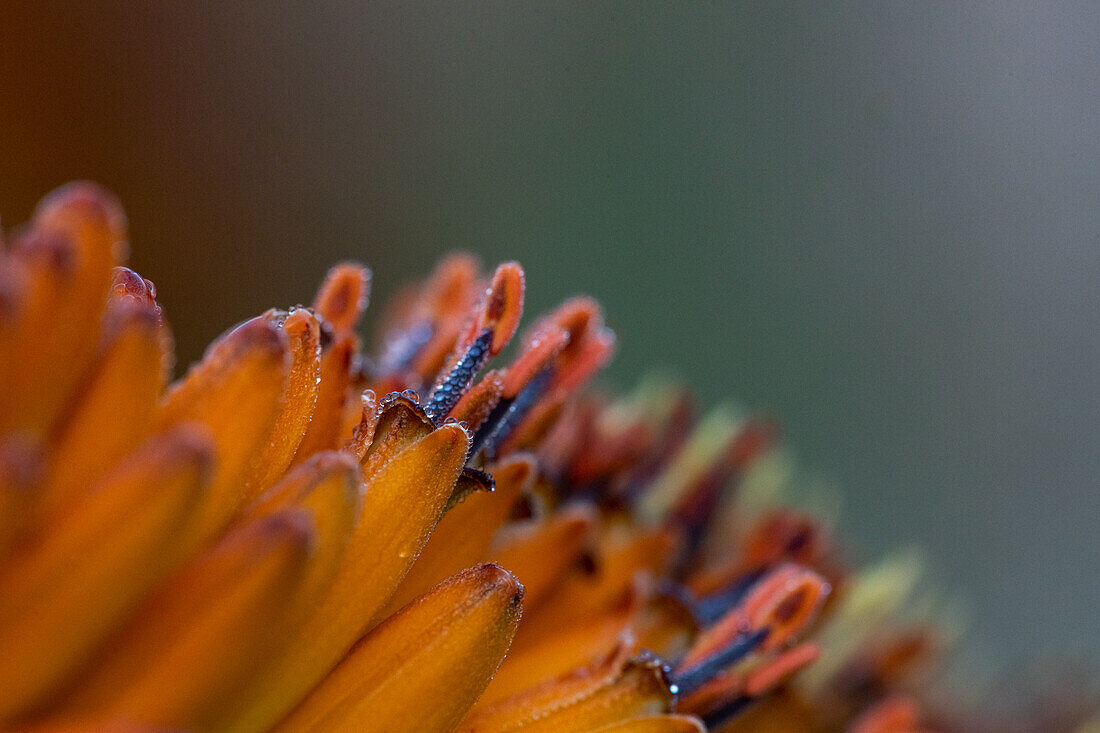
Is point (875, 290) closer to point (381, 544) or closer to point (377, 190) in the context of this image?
point (377, 190)

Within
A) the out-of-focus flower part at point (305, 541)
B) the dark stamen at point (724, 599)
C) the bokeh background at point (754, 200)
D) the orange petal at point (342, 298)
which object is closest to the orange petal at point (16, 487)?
the out-of-focus flower part at point (305, 541)

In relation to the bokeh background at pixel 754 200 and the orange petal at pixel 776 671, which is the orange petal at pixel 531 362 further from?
the bokeh background at pixel 754 200

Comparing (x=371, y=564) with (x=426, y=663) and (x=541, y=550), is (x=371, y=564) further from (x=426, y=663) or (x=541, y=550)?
(x=541, y=550)

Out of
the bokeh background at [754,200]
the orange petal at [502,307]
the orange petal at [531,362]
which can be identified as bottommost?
the orange petal at [531,362]

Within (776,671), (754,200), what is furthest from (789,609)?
(754,200)

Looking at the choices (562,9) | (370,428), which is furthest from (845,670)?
(562,9)

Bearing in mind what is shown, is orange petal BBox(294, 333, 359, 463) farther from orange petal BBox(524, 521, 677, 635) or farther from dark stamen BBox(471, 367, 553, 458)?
orange petal BBox(524, 521, 677, 635)

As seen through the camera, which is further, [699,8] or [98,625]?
[699,8]
